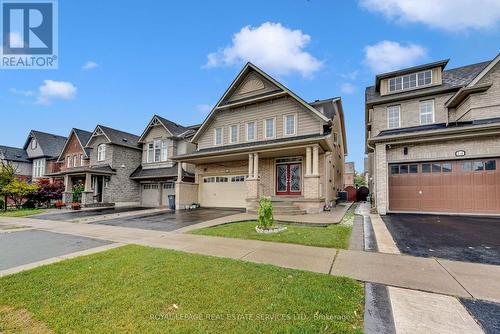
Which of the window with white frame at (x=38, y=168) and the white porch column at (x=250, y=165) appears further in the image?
the window with white frame at (x=38, y=168)

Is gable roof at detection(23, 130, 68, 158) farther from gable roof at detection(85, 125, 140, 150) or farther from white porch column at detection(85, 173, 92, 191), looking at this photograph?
white porch column at detection(85, 173, 92, 191)

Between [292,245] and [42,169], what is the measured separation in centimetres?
3652

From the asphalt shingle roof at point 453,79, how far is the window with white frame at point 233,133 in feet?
31.1

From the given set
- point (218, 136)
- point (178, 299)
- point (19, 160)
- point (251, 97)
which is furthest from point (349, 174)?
point (19, 160)

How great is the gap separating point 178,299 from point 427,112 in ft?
57.2

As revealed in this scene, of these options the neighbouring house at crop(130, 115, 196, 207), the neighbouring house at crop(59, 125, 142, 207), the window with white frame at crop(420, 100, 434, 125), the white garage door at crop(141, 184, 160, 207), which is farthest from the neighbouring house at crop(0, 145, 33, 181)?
the window with white frame at crop(420, 100, 434, 125)

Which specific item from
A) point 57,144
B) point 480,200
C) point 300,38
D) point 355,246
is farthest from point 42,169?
point 480,200

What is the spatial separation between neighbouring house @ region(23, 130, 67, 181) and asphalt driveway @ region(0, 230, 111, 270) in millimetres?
24718

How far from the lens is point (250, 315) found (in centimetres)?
284

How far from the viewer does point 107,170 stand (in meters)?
21.2

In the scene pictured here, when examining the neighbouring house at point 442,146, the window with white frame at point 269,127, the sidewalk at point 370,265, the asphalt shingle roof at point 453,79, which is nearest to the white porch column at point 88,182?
the window with white frame at point 269,127

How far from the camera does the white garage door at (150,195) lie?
22016 millimetres

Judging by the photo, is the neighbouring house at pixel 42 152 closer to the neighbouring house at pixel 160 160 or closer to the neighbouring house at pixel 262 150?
the neighbouring house at pixel 160 160

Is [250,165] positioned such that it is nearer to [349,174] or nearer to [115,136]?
[115,136]
